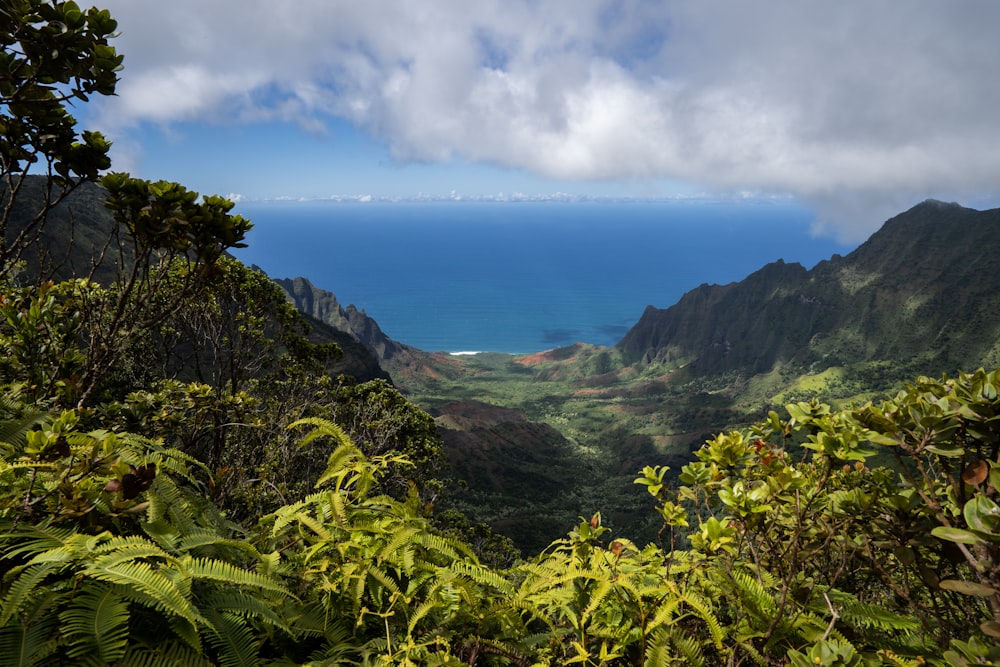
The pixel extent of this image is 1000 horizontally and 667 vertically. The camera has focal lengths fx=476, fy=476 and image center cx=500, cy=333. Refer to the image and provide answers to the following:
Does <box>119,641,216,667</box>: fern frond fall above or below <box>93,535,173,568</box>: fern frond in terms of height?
below

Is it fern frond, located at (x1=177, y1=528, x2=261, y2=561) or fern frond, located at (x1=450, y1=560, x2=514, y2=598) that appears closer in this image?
fern frond, located at (x1=177, y1=528, x2=261, y2=561)

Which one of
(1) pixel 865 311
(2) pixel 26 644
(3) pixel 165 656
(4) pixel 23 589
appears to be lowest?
(3) pixel 165 656

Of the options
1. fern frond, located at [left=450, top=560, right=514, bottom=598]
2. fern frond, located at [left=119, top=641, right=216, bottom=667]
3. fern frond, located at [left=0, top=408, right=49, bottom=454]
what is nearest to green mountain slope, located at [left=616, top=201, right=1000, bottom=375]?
fern frond, located at [left=450, top=560, right=514, bottom=598]

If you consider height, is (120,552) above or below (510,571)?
above

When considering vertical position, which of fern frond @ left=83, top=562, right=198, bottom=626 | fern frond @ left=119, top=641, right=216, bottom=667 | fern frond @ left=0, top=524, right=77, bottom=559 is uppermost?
fern frond @ left=0, top=524, right=77, bottom=559

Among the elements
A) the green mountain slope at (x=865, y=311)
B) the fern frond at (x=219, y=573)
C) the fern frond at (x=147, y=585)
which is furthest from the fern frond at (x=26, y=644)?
the green mountain slope at (x=865, y=311)

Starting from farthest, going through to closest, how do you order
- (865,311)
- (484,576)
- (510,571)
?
(865,311) < (510,571) < (484,576)

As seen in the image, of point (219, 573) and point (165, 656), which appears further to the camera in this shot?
point (219, 573)

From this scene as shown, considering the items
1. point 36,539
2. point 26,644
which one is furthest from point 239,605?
point 36,539

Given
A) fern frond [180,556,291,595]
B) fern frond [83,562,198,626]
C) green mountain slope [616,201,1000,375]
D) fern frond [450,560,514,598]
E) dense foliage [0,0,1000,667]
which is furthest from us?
green mountain slope [616,201,1000,375]

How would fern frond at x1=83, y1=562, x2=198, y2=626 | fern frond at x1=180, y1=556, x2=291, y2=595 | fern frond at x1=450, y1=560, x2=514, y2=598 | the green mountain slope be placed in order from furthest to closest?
1. the green mountain slope
2. fern frond at x1=450, y1=560, x2=514, y2=598
3. fern frond at x1=180, y1=556, x2=291, y2=595
4. fern frond at x1=83, y1=562, x2=198, y2=626

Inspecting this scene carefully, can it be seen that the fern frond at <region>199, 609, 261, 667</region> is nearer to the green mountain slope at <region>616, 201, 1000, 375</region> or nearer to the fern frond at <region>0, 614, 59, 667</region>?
the fern frond at <region>0, 614, 59, 667</region>

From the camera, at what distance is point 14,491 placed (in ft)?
6.59

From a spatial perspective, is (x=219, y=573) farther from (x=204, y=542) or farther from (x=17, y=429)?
(x=17, y=429)
